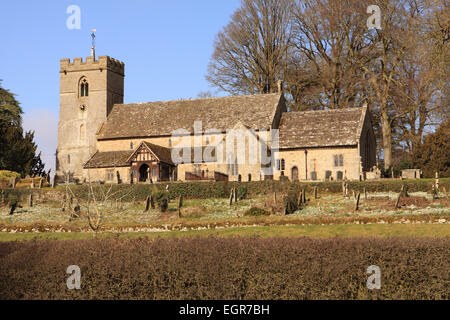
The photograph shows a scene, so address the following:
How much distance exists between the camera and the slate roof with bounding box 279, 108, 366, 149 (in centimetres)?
5334

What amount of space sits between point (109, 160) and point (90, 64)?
1471cm

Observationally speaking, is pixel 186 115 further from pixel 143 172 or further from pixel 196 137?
pixel 143 172

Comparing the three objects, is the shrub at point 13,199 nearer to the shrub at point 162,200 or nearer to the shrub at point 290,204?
the shrub at point 162,200

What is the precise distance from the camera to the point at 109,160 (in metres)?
58.0

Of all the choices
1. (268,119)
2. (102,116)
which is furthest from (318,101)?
(102,116)

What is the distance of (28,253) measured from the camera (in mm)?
15367

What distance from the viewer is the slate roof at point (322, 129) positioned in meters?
53.3

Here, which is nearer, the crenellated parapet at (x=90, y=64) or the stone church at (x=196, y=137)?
the stone church at (x=196, y=137)

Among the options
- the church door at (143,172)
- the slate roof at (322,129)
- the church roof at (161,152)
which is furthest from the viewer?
the church door at (143,172)

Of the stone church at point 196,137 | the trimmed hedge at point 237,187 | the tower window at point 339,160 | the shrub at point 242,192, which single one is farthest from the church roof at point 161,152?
the tower window at point 339,160

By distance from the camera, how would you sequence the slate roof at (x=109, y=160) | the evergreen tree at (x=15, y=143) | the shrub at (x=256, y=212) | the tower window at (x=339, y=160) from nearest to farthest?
the shrub at (x=256, y=212), the tower window at (x=339, y=160), the slate roof at (x=109, y=160), the evergreen tree at (x=15, y=143)

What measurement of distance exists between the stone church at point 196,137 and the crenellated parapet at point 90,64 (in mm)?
119

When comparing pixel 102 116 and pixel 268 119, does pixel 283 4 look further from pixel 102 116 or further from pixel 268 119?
pixel 102 116

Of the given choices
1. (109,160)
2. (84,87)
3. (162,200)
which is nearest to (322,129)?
(162,200)
